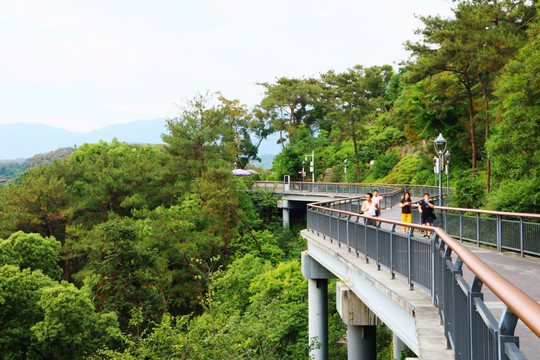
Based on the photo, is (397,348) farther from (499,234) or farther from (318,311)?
(499,234)

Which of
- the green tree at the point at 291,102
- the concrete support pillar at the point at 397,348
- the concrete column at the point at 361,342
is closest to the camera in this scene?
the concrete column at the point at 361,342

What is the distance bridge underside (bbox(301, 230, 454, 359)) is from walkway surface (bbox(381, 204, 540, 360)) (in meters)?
0.74

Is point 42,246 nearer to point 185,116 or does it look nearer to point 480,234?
point 185,116

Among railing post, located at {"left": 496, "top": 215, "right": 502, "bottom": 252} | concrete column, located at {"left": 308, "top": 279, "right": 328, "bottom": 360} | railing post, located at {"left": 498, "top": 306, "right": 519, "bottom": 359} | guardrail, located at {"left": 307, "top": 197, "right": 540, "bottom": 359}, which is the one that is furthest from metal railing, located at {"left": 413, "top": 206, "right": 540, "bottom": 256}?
railing post, located at {"left": 498, "top": 306, "right": 519, "bottom": 359}

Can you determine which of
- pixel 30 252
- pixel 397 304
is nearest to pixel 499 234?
pixel 397 304

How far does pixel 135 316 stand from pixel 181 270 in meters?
12.4

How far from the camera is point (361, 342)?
15281 millimetres

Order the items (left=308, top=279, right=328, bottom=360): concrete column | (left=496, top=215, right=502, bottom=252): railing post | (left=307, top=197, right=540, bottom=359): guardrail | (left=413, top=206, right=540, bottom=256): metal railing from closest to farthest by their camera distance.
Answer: (left=307, top=197, right=540, bottom=359): guardrail < (left=413, top=206, right=540, bottom=256): metal railing < (left=496, top=215, right=502, bottom=252): railing post < (left=308, top=279, right=328, bottom=360): concrete column

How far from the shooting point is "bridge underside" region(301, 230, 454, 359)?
5762mm

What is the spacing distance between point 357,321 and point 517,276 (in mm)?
5474

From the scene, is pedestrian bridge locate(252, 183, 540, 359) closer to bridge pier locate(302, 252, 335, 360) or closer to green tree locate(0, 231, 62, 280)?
bridge pier locate(302, 252, 335, 360)

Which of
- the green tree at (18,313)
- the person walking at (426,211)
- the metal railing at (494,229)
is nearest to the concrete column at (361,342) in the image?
the person walking at (426,211)

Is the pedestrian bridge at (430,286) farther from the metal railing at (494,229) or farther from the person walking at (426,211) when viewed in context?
the person walking at (426,211)

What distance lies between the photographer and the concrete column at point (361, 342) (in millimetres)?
15203
